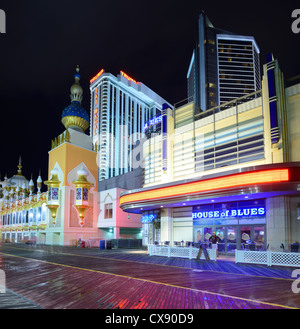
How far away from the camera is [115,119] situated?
454 ft

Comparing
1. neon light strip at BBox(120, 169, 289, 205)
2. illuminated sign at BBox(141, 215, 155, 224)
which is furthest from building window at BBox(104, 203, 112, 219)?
neon light strip at BBox(120, 169, 289, 205)

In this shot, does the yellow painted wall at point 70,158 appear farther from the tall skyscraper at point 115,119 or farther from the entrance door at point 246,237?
the tall skyscraper at point 115,119

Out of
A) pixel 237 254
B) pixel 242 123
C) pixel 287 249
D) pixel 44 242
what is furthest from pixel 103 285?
pixel 44 242

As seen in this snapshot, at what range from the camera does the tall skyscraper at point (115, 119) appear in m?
136


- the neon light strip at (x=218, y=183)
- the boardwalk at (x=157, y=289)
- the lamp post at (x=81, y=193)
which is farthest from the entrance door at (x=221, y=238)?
the lamp post at (x=81, y=193)

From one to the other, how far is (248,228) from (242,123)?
7575 mm

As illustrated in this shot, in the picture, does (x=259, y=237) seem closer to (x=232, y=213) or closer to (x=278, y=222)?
(x=278, y=222)

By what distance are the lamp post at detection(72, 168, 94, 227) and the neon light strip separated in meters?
17.0

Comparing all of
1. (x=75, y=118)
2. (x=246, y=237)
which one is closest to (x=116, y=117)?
(x=75, y=118)

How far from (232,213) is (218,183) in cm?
452

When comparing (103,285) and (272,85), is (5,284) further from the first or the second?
(272,85)

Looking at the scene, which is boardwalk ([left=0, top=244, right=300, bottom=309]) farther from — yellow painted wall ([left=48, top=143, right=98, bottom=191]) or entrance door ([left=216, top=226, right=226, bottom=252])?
yellow painted wall ([left=48, top=143, right=98, bottom=191])

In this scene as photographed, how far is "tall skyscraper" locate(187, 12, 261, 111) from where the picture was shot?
4513 inches

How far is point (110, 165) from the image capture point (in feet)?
448
